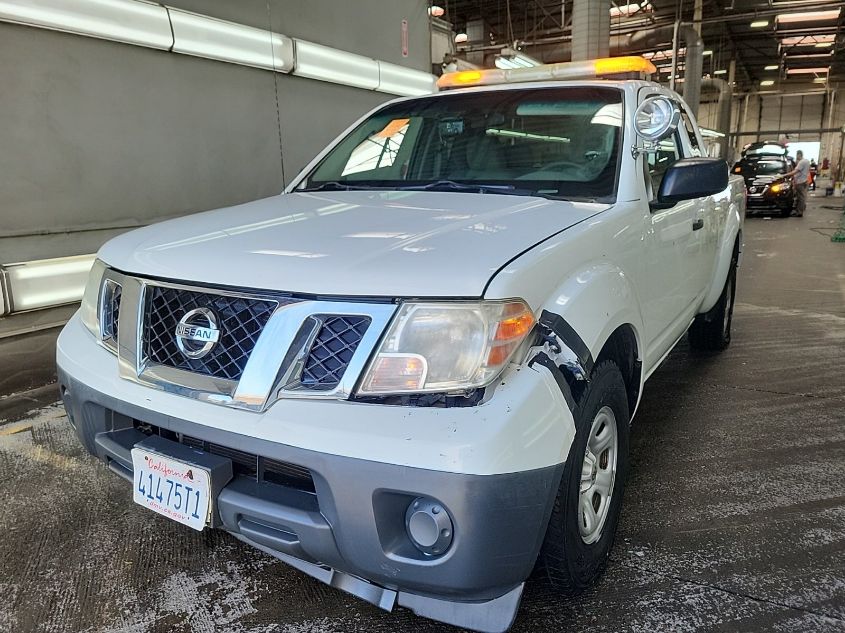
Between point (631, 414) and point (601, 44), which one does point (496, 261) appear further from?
point (601, 44)

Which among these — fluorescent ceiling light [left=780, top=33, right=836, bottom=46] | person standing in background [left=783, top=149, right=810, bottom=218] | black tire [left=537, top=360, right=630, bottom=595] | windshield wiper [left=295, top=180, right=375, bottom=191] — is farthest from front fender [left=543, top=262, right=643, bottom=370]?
fluorescent ceiling light [left=780, top=33, right=836, bottom=46]

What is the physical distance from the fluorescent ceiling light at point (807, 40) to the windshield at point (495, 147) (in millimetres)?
25554

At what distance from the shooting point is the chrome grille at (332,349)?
58.5 inches

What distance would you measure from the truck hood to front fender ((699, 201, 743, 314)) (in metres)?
1.89

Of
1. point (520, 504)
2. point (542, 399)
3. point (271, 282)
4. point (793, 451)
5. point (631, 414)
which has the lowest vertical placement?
point (793, 451)

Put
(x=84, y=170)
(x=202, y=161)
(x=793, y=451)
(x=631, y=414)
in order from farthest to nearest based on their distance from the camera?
(x=202, y=161), (x=84, y=170), (x=793, y=451), (x=631, y=414)

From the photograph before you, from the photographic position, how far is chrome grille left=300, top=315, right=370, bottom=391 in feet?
4.87

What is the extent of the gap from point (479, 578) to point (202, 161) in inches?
191

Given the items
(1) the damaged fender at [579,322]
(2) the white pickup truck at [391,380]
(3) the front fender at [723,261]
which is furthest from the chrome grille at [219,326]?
(3) the front fender at [723,261]

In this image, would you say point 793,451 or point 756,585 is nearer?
point 756,585

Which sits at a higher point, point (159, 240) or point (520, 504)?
point (159, 240)

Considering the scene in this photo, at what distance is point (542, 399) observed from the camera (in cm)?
146

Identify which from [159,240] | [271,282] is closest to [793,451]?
[271,282]

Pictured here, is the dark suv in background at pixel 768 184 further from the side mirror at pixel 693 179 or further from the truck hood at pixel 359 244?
the truck hood at pixel 359 244
